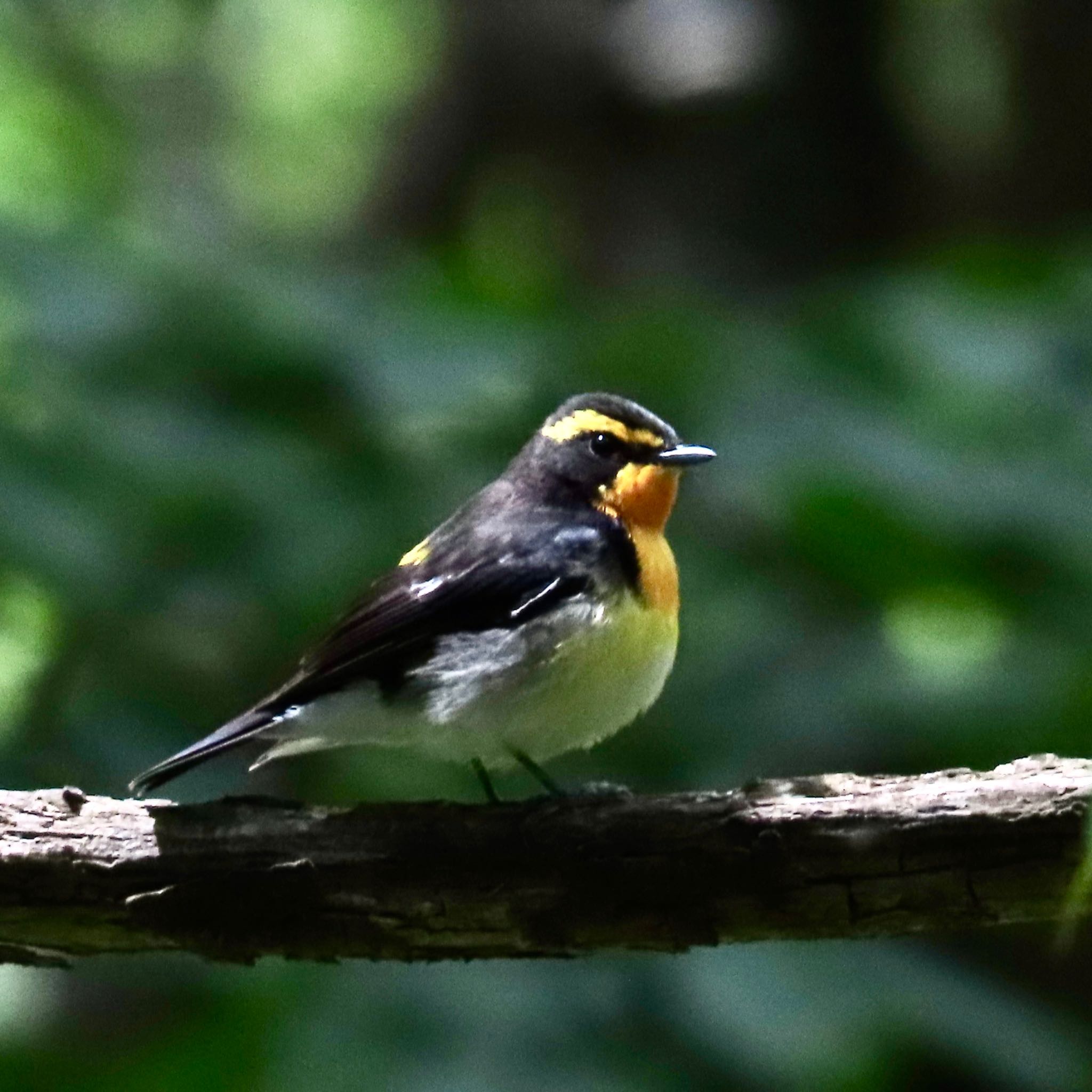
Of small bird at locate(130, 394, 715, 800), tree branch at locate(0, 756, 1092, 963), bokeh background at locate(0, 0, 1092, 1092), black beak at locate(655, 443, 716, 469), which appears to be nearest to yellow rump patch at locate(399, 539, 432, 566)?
small bird at locate(130, 394, 715, 800)

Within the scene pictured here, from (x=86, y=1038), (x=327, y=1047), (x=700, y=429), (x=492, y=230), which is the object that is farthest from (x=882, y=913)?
(x=492, y=230)

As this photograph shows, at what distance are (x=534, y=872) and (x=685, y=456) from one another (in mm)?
1598

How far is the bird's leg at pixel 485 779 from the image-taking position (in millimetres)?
4789

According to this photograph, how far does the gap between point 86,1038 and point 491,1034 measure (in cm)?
294

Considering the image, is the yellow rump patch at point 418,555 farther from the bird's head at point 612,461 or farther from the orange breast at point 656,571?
the orange breast at point 656,571

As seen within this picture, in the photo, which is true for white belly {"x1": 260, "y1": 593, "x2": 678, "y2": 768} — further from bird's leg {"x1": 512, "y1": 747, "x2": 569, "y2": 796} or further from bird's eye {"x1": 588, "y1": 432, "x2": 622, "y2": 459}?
bird's eye {"x1": 588, "y1": 432, "x2": 622, "y2": 459}

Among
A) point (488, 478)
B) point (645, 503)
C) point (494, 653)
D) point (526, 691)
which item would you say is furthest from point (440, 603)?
point (488, 478)

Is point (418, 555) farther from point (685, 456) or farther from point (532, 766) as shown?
point (685, 456)

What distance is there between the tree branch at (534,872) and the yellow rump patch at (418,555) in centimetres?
109

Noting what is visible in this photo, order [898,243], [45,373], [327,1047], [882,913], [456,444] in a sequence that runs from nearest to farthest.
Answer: [882,913] < [327,1047] < [45,373] < [456,444] < [898,243]

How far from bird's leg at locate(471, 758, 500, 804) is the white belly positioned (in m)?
0.19

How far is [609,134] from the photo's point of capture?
31.1ft

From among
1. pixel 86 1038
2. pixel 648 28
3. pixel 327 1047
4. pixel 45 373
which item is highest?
pixel 648 28

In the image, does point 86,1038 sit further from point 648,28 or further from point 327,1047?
point 648,28
